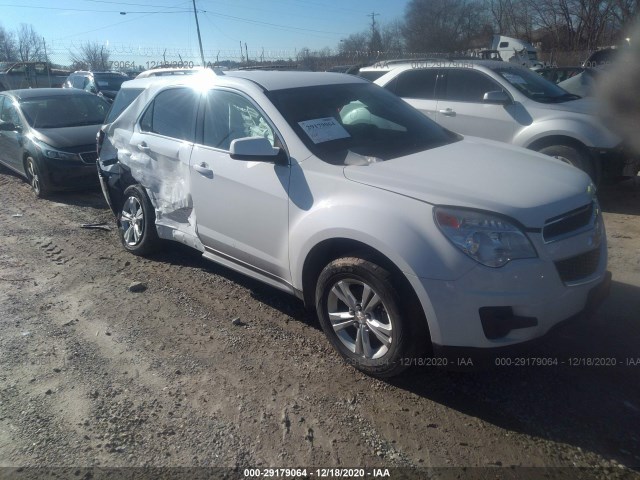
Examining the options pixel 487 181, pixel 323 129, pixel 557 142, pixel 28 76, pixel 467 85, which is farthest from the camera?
pixel 28 76

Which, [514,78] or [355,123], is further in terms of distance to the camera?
[514,78]

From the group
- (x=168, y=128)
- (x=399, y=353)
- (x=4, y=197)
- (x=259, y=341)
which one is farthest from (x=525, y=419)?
(x=4, y=197)

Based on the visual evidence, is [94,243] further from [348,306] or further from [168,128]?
[348,306]

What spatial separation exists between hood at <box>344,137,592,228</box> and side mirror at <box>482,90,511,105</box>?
3476 mm

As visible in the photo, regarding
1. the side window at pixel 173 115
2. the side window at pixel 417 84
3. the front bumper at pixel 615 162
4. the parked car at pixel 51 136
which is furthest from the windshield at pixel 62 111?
the front bumper at pixel 615 162

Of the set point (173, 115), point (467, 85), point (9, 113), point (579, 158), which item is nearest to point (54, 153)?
point (9, 113)

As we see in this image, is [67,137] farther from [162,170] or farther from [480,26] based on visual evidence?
[480,26]

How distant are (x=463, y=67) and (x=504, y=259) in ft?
17.7

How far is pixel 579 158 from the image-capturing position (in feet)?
21.5

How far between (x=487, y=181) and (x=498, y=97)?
4375mm

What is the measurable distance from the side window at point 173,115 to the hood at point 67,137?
11.4 ft

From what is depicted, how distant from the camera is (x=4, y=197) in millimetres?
8328

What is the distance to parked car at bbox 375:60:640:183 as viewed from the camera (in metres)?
6.45

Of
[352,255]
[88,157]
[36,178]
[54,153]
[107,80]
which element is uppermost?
[107,80]
